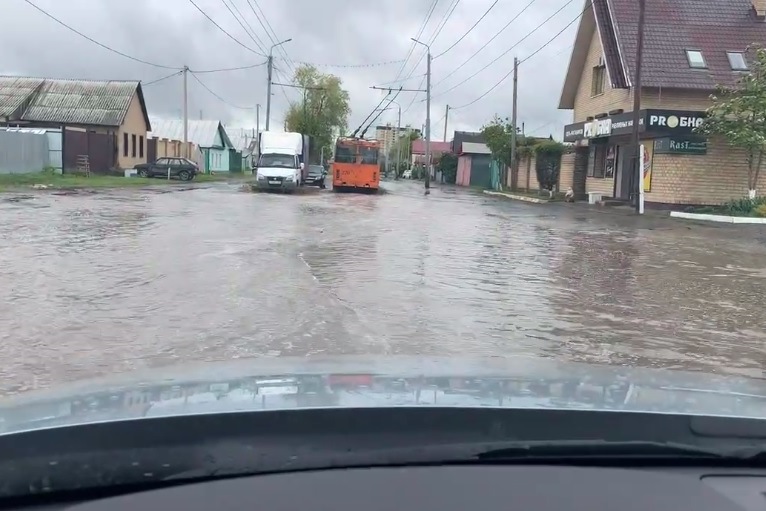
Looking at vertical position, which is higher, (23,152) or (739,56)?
(739,56)

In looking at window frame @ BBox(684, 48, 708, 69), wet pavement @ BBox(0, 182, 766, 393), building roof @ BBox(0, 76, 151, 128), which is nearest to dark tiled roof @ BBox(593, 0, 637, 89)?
window frame @ BBox(684, 48, 708, 69)

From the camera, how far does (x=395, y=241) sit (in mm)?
15953

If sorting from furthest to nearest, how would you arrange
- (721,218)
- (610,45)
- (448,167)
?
(448,167) < (610,45) < (721,218)

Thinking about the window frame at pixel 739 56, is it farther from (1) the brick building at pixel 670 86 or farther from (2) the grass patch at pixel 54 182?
(2) the grass patch at pixel 54 182

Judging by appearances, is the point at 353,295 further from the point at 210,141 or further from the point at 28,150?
the point at 210,141

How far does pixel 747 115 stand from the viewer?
1038 inches

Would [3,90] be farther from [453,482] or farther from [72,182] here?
[453,482]

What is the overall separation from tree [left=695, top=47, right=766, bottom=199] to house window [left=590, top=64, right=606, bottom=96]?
324 inches

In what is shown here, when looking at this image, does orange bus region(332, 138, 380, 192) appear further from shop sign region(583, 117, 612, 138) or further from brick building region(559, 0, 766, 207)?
shop sign region(583, 117, 612, 138)

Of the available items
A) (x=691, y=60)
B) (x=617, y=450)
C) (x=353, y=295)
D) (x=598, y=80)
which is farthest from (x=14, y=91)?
A: (x=617, y=450)

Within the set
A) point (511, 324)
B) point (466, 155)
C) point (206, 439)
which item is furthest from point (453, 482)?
point (466, 155)

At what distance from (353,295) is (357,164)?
32797mm

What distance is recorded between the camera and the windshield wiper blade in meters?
1.91

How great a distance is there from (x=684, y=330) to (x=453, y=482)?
7.26 meters
